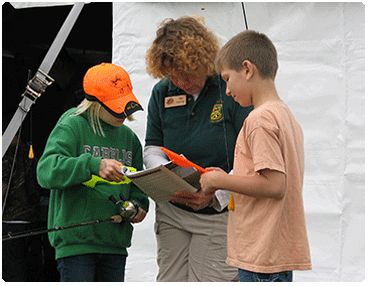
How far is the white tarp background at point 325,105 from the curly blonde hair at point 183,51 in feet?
2.08

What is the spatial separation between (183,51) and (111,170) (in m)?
0.48

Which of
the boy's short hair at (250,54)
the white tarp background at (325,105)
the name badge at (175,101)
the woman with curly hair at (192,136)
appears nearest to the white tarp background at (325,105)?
the white tarp background at (325,105)

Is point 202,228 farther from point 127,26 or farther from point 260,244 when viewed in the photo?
point 127,26

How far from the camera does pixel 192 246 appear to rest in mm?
1571

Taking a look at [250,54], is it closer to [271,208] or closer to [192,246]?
[271,208]

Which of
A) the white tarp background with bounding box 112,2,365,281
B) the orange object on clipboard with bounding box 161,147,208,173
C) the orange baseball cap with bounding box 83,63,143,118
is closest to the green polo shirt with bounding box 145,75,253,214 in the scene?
the orange baseball cap with bounding box 83,63,143,118

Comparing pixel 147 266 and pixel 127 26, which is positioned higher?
pixel 127 26

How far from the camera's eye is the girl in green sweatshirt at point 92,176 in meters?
1.42

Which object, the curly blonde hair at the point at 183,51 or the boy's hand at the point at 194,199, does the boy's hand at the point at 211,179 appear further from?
the curly blonde hair at the point at 183,51

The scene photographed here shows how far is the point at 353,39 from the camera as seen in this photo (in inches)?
82.9

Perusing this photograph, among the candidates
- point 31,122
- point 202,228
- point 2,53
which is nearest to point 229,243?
point 202,228

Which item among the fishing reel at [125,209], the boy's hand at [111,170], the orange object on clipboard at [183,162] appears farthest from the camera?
the fishing reel at [125,209]

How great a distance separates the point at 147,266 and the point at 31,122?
143cm

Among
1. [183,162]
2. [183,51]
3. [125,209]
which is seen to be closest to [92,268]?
[125,209]
